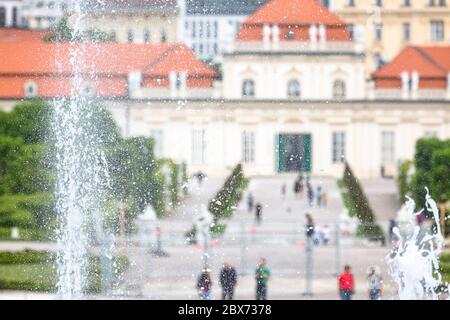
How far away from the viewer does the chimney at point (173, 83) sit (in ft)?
111

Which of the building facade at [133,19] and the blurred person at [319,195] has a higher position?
the building facade at [133,19]

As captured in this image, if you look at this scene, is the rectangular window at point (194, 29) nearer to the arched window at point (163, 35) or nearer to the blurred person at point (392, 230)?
the arched window at point (163, 35)

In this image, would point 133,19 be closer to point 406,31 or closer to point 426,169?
point 426,169

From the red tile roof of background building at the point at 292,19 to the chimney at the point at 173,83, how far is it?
204 cm

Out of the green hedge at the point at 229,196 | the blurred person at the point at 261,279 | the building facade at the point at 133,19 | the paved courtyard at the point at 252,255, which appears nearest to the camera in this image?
the blurred person at the point at 261,279

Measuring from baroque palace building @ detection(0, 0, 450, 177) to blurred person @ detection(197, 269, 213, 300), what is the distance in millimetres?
9540

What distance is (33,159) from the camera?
1243 inches

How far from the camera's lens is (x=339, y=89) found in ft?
138

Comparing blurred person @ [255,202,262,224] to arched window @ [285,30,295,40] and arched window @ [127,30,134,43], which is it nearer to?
arched window @ [127,30,134,43]

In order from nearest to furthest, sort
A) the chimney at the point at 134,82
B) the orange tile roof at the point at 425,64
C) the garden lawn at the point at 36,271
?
the garden lawn at the point at 36,271
the chimney at the point at 134,82
the orange tile roof at the point at 425,64

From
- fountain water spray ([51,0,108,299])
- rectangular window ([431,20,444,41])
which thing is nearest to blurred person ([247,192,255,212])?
fountain water spray ([51,0,108,299])

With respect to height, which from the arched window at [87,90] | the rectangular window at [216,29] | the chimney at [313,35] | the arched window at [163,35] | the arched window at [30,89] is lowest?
the arched window at [87,90]

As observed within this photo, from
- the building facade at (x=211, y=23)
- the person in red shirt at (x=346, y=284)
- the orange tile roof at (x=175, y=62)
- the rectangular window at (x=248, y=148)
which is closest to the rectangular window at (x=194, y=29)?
the building facade at (x=211, y=23)
